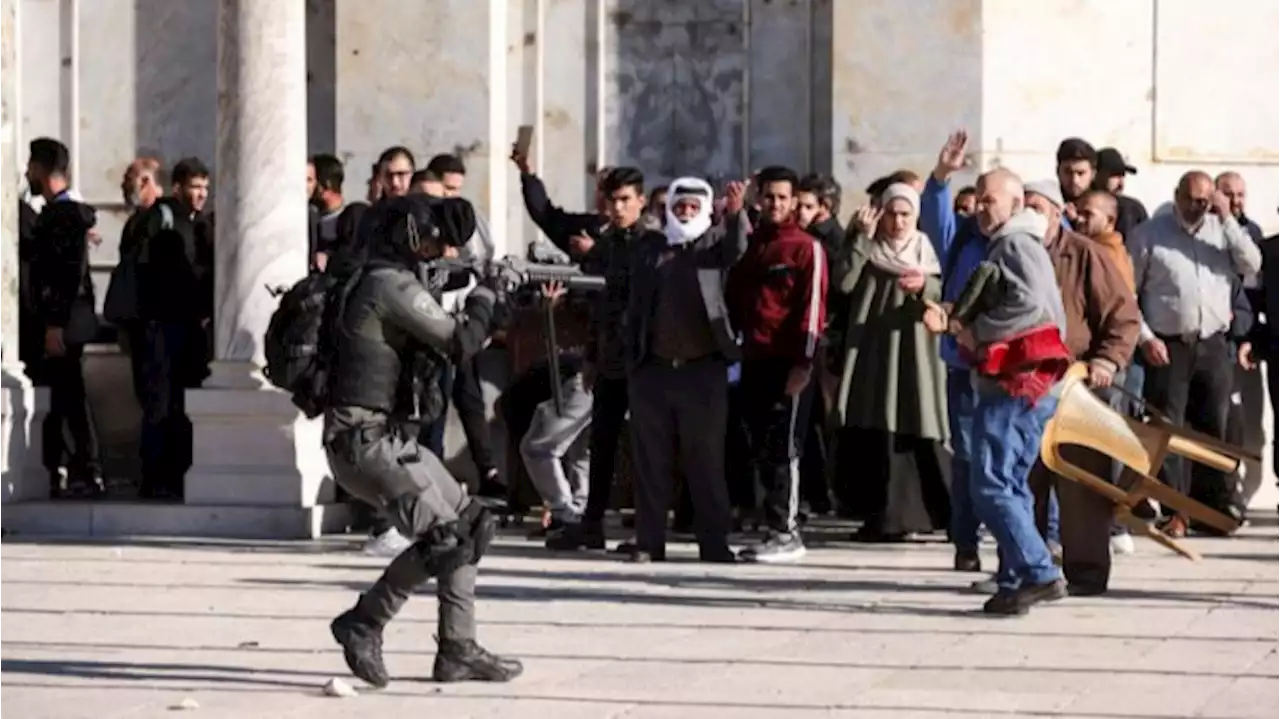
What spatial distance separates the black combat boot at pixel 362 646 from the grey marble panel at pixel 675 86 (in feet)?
29.6

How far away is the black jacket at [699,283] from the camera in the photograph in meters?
14.9

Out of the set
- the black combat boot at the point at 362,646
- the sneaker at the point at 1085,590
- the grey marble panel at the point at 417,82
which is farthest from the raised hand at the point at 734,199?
the black combat boot at the point at 362,646

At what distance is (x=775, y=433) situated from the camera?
15.2 metres

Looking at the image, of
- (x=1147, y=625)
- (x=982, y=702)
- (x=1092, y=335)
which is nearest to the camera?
(x=982, y=702)

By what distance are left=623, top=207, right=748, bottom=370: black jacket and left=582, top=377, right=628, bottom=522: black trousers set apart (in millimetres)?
521

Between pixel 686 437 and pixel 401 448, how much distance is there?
166 inches

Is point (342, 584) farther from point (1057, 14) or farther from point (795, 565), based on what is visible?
point (1057, 14)

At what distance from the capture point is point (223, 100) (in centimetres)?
1645

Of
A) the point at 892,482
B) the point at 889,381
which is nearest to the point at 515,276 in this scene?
the point at 889,381

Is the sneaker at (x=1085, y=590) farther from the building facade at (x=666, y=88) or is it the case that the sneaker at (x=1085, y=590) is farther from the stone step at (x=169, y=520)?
the building facade at (x=666, y=88)

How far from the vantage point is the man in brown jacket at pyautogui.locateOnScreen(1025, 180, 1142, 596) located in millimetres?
13477

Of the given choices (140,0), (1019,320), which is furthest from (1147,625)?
(140,0)

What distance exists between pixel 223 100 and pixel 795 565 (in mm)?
3935

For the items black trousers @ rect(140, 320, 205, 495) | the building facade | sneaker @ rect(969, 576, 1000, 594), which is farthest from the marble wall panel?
sneaker @ rect(969, 576, 1000, 594)
